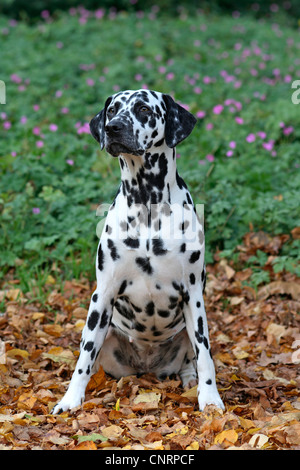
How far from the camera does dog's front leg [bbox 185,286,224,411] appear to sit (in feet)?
12.9

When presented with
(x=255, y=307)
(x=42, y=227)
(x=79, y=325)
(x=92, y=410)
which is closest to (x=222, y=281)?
(x=255, y=307)

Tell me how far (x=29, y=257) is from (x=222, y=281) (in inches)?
74.9

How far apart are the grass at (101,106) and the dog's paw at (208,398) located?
2014mm

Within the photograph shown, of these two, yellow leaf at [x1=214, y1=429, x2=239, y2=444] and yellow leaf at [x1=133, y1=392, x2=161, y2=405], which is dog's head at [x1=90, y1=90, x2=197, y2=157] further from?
yellow leaf at [x1=214, y1=429, x2=239, y2=444]

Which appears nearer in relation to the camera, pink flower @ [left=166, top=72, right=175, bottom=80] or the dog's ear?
the dog's ear

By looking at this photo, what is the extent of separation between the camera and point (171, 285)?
12.9 feet

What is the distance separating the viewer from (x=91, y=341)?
4.02m

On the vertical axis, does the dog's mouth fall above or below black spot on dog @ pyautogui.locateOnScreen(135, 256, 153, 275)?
above

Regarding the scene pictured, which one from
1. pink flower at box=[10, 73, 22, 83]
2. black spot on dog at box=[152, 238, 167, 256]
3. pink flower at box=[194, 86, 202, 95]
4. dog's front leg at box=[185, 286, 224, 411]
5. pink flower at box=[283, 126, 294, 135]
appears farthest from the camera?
pink flower at box=[10, 73, 22, 83]

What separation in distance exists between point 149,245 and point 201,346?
0.72 metres

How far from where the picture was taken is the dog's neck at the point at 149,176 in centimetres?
391

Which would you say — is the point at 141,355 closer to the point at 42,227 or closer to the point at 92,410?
the point at 92,410
